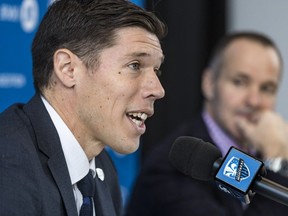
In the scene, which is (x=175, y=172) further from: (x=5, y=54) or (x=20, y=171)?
(x=20, y=171)

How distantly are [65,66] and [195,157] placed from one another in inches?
16.3

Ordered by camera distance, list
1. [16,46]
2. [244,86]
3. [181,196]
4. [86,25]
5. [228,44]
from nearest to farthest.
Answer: [86,25] < [181,196] < [16,46] < [244,86] < [228,44]

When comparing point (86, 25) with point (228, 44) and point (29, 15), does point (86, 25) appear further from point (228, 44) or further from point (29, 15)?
point (228, 44)

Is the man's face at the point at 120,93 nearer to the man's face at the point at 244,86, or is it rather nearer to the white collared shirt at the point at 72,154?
the white collared shirt at the point at 72,154

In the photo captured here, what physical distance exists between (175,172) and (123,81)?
919 mm

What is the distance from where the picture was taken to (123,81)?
1742 mm

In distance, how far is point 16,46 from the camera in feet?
8.91

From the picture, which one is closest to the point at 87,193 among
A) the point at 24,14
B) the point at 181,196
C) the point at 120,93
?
the point at 120,93

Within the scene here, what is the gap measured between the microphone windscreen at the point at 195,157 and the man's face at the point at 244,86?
4.39 ft

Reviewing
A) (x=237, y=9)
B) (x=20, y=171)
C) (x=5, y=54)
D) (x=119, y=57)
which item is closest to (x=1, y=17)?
(x=5, y=54)

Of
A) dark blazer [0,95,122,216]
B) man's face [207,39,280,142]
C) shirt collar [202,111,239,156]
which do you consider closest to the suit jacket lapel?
dark blazer [0,95,122,216]

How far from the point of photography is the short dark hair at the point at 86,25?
173 cm

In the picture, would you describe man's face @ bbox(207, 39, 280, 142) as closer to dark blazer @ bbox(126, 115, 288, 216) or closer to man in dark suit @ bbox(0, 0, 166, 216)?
dark blazer @ bbox(126, 115, 288, 216)

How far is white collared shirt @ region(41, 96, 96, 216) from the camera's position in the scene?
5.64ft
